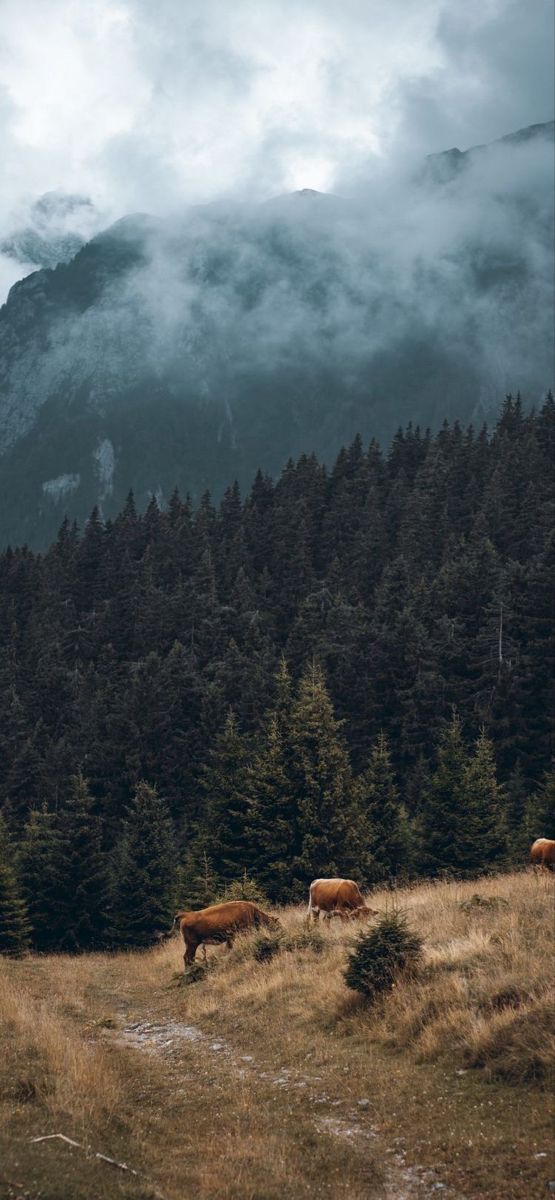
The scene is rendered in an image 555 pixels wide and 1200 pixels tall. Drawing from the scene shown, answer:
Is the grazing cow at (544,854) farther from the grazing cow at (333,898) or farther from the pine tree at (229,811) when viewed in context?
the pine tree at (229,811)

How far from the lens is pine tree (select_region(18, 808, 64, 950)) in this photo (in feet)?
121

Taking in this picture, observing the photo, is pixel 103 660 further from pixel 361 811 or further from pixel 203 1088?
pixel 203 1088

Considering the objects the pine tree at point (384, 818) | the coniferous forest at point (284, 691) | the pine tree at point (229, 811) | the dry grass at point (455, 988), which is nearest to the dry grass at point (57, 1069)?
the dry grass at point (455, 988)

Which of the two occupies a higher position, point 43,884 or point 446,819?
point 446,819

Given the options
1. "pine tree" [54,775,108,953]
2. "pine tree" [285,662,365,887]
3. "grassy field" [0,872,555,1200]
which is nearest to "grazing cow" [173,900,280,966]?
"grassy field" [0,872,555,1200]

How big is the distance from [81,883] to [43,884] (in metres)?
1.83

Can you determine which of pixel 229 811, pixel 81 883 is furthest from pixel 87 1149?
pixel 81 883

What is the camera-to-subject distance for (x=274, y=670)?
77875 mm

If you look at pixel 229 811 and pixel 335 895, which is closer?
pixel 335 895

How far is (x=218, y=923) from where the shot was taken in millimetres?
21078

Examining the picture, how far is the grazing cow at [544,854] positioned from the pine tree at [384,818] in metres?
12.6

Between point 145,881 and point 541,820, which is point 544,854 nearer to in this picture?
point 541,820

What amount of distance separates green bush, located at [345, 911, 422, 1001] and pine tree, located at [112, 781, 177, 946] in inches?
966

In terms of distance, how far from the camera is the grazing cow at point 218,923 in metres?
21.0
